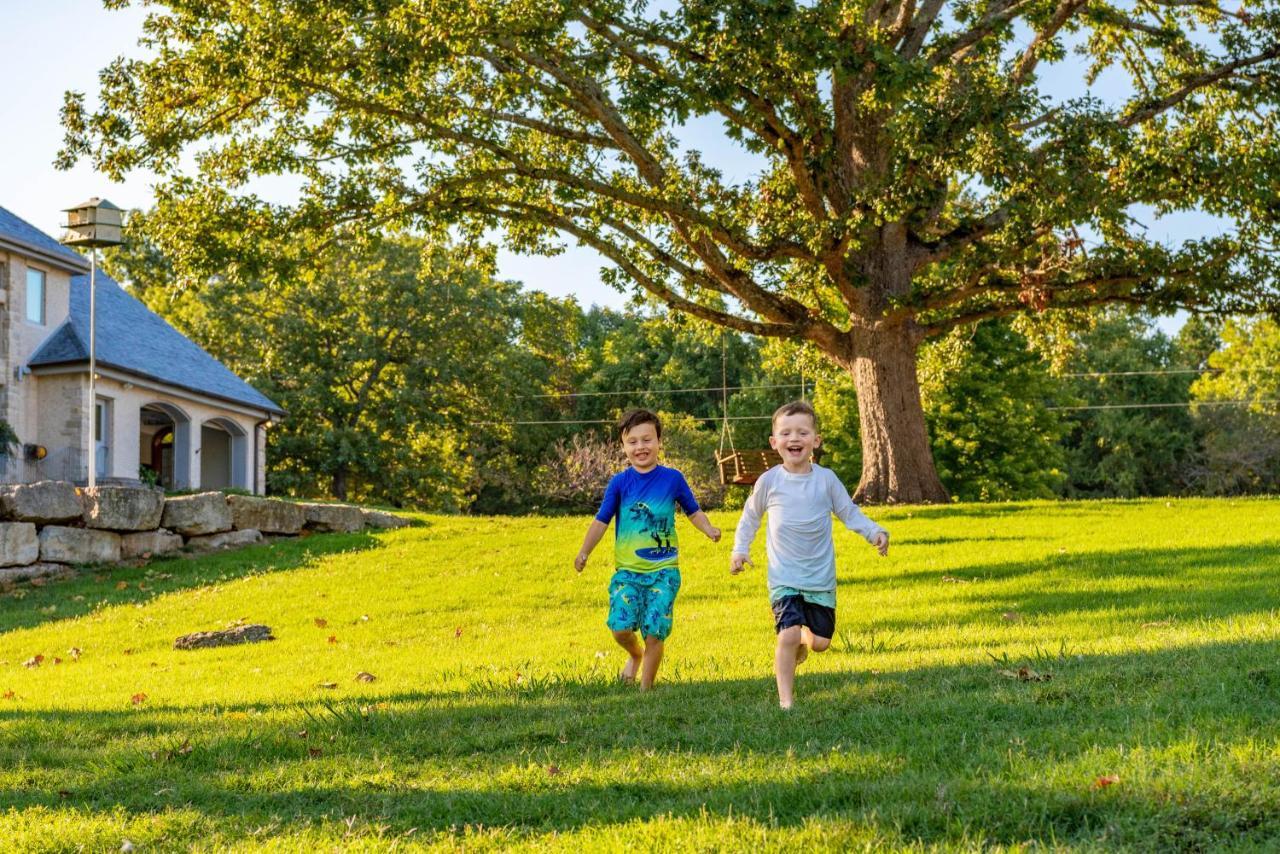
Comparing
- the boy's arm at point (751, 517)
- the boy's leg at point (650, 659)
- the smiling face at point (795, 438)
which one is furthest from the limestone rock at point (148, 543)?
the smiling face at point (795, 438)

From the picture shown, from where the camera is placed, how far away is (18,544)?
1972 cm

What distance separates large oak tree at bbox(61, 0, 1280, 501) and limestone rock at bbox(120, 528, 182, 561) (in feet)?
17.9

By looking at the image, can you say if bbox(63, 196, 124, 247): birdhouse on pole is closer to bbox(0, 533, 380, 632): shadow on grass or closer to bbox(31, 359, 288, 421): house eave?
bbox(0, 533, 380, 632): shadow on grass

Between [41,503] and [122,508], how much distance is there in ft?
4.36

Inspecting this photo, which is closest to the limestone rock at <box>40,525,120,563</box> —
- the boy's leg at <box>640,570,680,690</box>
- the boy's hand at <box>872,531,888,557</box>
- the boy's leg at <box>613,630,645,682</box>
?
the boy's leg at <box>613,630,645,682</box>

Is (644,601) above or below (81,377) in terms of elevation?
below

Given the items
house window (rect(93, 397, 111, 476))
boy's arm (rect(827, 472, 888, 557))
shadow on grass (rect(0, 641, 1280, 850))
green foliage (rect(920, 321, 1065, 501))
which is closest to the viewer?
shadow on grass (rect(0, 641, 1280, 850))

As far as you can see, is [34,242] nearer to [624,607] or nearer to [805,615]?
[624,607]

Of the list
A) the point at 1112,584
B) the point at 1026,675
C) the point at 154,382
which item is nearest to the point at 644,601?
the point at 1026,675

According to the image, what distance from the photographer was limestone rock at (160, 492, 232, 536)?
22.2 metres

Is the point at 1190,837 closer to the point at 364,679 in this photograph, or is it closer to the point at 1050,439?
the point at 364,679

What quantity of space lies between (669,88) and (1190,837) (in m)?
15.8

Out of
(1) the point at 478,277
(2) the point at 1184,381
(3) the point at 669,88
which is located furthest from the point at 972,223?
(2) the point at 1184,381

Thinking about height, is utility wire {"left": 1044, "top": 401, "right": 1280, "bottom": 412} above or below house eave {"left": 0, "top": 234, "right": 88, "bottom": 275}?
below
